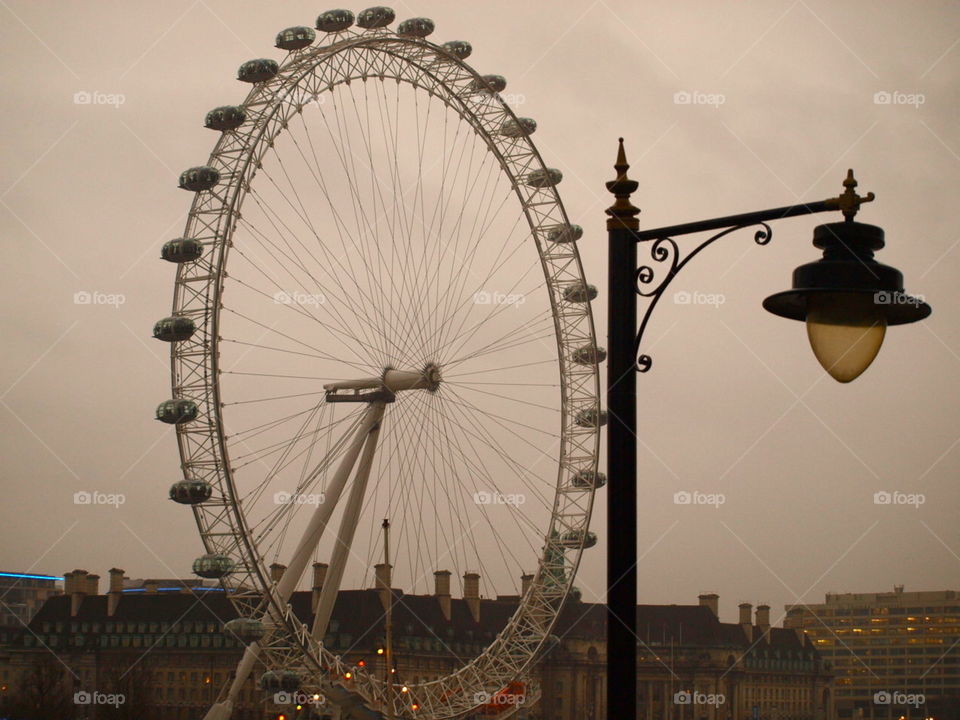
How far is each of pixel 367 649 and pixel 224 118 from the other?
58823 millimetres

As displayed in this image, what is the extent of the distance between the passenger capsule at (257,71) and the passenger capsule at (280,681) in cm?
1446

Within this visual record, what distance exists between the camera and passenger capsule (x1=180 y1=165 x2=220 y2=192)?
1340 inches

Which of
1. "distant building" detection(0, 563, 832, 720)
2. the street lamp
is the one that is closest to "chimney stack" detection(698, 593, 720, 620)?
"distant building" detection(0, 563, 832, 720)

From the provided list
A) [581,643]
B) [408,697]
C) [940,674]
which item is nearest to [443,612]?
[581,643]

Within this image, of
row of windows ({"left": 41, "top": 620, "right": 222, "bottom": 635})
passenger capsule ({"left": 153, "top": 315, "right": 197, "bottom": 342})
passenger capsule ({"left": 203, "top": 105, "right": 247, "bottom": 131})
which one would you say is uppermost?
passenger capsule ({"left": 203, "top": 105, "right": 247, "bottom": 131})

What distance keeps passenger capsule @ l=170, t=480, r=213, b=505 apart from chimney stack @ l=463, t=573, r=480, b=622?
229ft

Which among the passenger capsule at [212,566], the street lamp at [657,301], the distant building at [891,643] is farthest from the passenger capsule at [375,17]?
the distant building at [891,643]

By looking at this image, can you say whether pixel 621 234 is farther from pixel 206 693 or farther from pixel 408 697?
pixel 206 693

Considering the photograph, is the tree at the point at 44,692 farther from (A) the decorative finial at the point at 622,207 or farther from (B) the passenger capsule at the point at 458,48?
(A) the decorative finial at the point at 622,207

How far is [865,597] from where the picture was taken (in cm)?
17638

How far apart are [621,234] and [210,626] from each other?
285 ft

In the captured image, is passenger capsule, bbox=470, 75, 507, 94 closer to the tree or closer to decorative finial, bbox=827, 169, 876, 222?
decorative finial, bbox=827, 169, 876, 222

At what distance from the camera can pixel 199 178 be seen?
34031 millimetres

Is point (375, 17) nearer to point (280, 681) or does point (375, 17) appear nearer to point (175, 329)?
point (175, 329)
